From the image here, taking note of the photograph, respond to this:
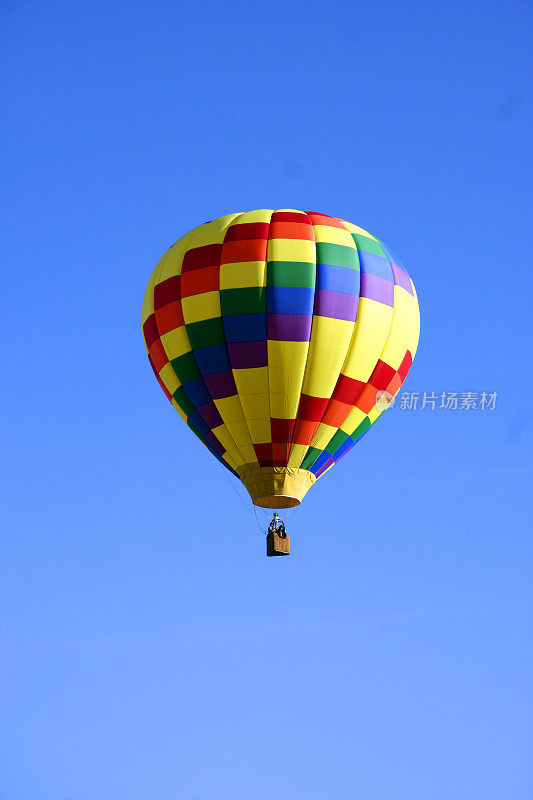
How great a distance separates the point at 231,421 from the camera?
29.2 meters

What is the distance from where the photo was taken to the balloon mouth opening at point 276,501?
2911 centimetres

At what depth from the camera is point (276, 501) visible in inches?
1150

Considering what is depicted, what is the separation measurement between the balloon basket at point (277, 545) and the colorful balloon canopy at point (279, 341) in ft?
2.08

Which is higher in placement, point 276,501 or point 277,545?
point 276,501

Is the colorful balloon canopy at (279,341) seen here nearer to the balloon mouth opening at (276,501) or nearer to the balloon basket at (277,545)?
the balloon mouth opening at (276,501)

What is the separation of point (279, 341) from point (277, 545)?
384 cm

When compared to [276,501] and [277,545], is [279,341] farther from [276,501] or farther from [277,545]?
[277,545]

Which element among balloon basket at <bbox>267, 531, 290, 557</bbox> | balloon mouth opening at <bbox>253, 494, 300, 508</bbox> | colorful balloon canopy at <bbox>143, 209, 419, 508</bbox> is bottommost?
balloon basket at <bbox>267, 531, 290, 557</bbox>

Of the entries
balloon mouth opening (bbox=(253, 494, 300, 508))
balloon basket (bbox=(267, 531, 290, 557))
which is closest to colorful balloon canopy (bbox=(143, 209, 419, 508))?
balloon mouth opening (bbox=(253, 494, 300, 508))

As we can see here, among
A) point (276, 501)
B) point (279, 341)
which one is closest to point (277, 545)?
point (276, 501)

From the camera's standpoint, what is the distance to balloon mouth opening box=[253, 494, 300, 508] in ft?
95.5

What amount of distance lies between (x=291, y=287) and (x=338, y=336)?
1277 mm

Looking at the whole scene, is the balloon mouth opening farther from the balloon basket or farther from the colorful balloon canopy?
the balloon basket

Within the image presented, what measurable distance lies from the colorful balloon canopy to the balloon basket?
2.08 ft
